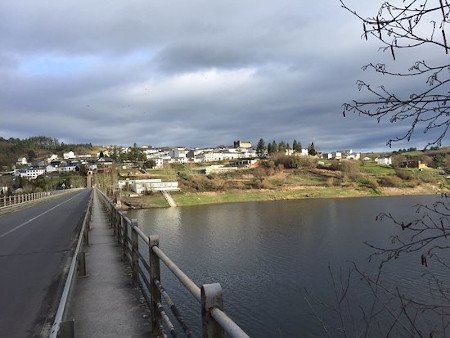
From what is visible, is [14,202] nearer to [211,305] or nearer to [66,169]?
[211,305]

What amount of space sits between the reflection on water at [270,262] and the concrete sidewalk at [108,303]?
9.41 feet

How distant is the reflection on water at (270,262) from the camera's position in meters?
18.2

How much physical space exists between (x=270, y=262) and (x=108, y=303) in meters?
21.9

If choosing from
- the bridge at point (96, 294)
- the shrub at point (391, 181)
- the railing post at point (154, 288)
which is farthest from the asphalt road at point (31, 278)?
the shrub at point (391, 181)

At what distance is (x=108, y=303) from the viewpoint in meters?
7.04

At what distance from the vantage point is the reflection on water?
18.2 m

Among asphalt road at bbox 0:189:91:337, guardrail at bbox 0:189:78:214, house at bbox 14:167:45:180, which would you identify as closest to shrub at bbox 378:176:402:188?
guardrail at bbox 0:189:78:214

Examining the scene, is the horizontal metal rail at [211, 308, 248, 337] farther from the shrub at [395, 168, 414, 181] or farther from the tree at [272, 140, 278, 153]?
the tree at [272, 140, 278, 153]

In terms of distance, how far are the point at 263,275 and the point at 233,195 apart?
85003 mm

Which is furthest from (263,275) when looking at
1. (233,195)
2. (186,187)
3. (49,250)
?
(186,187)

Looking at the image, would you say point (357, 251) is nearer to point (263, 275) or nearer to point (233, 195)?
point (263, 275)

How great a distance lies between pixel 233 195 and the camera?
109562 mm

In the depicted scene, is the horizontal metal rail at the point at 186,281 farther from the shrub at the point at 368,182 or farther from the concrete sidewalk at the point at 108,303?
the shrub at the point at 368,182

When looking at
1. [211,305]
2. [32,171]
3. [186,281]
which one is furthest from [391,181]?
[32,171]
